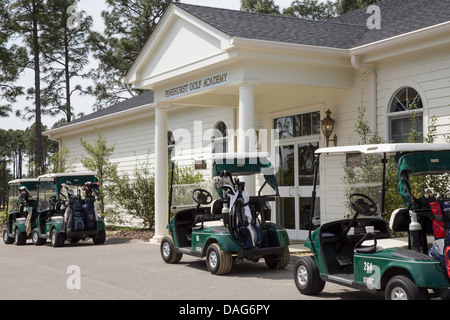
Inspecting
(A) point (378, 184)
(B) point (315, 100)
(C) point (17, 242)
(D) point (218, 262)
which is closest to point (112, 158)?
(C) point (17, 242)

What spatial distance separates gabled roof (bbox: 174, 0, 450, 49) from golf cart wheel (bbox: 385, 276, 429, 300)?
239 inches

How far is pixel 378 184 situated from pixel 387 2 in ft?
27.9

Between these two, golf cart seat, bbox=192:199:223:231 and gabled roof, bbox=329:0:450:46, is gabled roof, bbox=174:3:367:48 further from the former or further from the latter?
golf cart seat, bbox=192:199:223:231

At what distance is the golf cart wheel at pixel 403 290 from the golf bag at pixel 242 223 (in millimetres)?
3610

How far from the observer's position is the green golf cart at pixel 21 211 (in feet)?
52.2

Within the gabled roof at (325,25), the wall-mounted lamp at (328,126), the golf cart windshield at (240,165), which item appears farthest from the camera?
the wall-mounted lamp at (328,126)

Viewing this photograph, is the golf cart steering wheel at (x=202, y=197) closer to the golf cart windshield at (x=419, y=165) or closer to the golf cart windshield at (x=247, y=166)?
the golf cart windshield at (x=247, y=166)

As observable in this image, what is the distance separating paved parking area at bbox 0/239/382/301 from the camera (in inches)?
308

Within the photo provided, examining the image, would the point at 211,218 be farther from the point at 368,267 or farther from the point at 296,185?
the point at 368,267

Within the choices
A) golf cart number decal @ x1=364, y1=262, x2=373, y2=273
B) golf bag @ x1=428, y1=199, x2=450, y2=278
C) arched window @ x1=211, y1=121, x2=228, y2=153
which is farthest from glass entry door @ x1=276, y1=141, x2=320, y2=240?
golf bag @ x1=428, y1=199, x2=450, y2=278

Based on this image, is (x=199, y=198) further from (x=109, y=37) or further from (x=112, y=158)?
(x=109, y=37)

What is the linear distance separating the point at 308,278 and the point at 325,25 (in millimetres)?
A: 7826

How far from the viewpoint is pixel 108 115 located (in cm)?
2162

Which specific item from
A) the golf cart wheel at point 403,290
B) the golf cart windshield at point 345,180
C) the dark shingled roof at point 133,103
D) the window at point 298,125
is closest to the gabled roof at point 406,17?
the window at point 298,125
